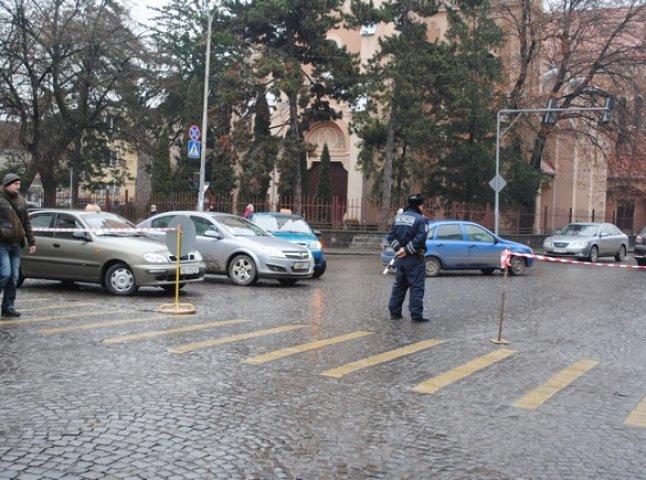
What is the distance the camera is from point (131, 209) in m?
36.0

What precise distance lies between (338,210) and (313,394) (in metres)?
27.3

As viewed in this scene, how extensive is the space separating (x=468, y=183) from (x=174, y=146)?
76.7 feet

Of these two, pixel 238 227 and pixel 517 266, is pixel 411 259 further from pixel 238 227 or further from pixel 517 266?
pixel 517 266

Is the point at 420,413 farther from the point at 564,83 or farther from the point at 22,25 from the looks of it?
the point at 564,83

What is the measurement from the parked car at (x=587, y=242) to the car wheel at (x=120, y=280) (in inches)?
718

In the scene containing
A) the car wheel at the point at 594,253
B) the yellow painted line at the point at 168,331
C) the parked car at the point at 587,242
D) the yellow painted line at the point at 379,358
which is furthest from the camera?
the car wheel at the point at 594,253

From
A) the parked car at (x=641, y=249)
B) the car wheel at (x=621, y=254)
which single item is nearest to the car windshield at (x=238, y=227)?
the parked car at (x=641, y=249)

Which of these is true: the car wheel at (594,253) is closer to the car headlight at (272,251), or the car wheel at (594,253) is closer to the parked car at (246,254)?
the parked car at (246,254)

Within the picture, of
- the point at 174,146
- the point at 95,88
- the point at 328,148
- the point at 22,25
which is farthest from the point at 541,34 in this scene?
the point at 174,146

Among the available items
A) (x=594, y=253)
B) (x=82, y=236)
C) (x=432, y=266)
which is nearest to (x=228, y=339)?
(x=82, y=236)

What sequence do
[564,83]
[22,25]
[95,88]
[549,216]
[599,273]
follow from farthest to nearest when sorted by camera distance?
[549,216] → [564,83] → [95,88] → [22,25] → [599,273]

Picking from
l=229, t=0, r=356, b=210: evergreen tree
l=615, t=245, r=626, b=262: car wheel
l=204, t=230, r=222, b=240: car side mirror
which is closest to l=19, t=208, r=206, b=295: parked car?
l=204, t=230, r=222, b=240: car side mirror

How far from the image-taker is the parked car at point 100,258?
493 inches

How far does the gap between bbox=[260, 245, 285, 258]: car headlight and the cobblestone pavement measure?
290cm
